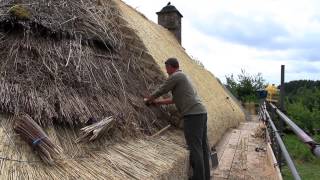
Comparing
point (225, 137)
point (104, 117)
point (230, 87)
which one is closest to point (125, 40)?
point (104, 117)

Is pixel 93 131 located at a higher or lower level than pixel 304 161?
higher

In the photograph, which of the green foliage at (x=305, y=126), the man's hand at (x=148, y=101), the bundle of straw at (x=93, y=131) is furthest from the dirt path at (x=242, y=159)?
the bundle of straw at (x=93, y=131)

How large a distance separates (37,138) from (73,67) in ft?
4.22

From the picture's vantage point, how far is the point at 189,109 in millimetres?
4996

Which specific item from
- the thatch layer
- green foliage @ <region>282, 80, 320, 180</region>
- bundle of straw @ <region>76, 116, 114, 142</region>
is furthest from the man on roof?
green foliage @ <region>282, 80, 320, 180</region>

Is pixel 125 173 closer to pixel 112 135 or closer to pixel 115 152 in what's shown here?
pixel 115 152

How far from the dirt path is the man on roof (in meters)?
0.92

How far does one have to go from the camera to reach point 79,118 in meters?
3.69

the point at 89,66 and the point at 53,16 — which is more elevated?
the point at 53,16

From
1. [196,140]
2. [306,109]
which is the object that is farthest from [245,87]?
[196,140]

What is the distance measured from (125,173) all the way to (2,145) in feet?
Result: 3.32

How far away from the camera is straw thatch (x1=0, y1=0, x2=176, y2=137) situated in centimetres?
355

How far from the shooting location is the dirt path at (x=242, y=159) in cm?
609

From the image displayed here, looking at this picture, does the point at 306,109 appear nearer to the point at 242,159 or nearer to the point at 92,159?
the point at 242,159
